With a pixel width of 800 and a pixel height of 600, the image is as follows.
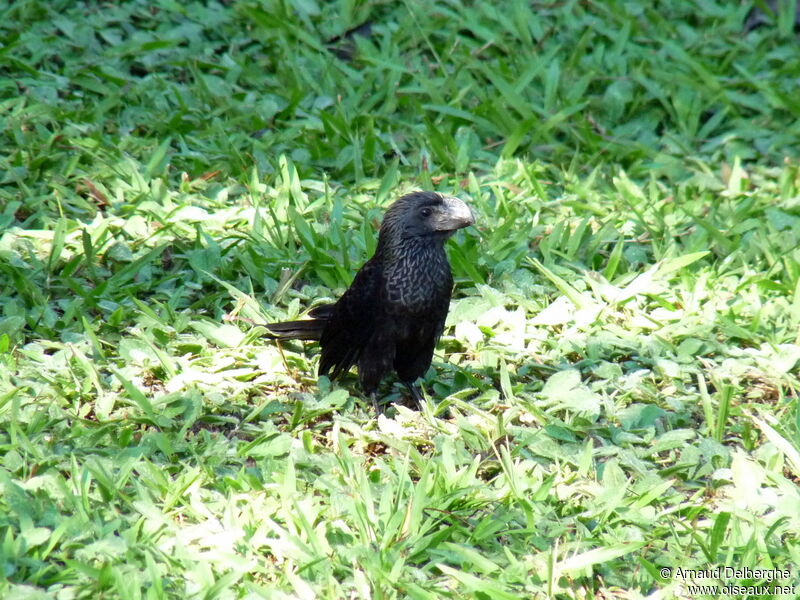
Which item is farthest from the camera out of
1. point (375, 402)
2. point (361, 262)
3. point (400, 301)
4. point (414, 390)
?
point (361, 262)

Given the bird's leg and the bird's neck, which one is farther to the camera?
the bird's leg

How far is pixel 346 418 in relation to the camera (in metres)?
4.18

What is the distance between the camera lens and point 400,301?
14.0 feet

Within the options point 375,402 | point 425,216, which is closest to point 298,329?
point 375,402

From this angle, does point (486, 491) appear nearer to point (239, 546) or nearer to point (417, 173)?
point (239, 546)

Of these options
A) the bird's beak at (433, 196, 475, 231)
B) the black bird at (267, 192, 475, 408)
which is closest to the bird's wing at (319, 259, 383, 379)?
the black bird at (267, 192, 475, 408)

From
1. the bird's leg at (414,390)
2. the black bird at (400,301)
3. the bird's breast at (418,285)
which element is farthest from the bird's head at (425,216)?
the bird's leg at (414,390)

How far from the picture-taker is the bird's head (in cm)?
434

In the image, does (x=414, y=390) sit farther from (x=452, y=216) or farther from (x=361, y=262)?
(x=361, y=262)

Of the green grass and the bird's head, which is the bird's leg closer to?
the green grass

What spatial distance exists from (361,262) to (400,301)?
98cm

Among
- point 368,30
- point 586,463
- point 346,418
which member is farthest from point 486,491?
point 368,30

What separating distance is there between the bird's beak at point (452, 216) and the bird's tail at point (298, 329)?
650mm

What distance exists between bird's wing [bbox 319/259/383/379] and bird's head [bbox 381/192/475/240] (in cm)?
18
